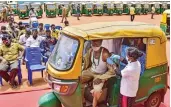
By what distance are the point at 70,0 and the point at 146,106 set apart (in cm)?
2445

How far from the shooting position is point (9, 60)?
7.50 metres

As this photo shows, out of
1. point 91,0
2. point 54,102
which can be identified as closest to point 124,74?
point 54,102

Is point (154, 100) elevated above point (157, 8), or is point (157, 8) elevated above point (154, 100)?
point (157, 8)

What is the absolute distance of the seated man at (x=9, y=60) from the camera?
7410 mm

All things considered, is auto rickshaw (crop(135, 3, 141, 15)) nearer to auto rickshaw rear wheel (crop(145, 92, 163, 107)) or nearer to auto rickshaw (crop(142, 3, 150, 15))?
auto rickshaw (crop(142, 3, 150, 15))

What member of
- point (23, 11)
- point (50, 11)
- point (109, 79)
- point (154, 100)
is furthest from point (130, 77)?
point (50, 11)

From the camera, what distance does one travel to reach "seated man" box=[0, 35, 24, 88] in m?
7.41

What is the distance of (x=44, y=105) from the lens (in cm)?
519

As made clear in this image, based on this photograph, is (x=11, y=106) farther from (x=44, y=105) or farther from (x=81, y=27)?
(x=81, y=27)

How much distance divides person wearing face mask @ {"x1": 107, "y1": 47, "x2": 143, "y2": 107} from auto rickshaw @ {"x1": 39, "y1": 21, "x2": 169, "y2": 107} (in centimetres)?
39

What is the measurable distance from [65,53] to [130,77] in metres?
1.21

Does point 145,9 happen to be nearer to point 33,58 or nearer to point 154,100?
point 33,58

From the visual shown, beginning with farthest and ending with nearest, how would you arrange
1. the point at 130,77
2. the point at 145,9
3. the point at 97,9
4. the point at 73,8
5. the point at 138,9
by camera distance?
the point at 145,9
the point at 138,9
the point at 97,9
the point at 73,8
the point at 130,77

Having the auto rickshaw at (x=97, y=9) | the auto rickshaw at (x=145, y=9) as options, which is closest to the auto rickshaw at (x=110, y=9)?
the auto rickshaw at (x=97, y=9)
